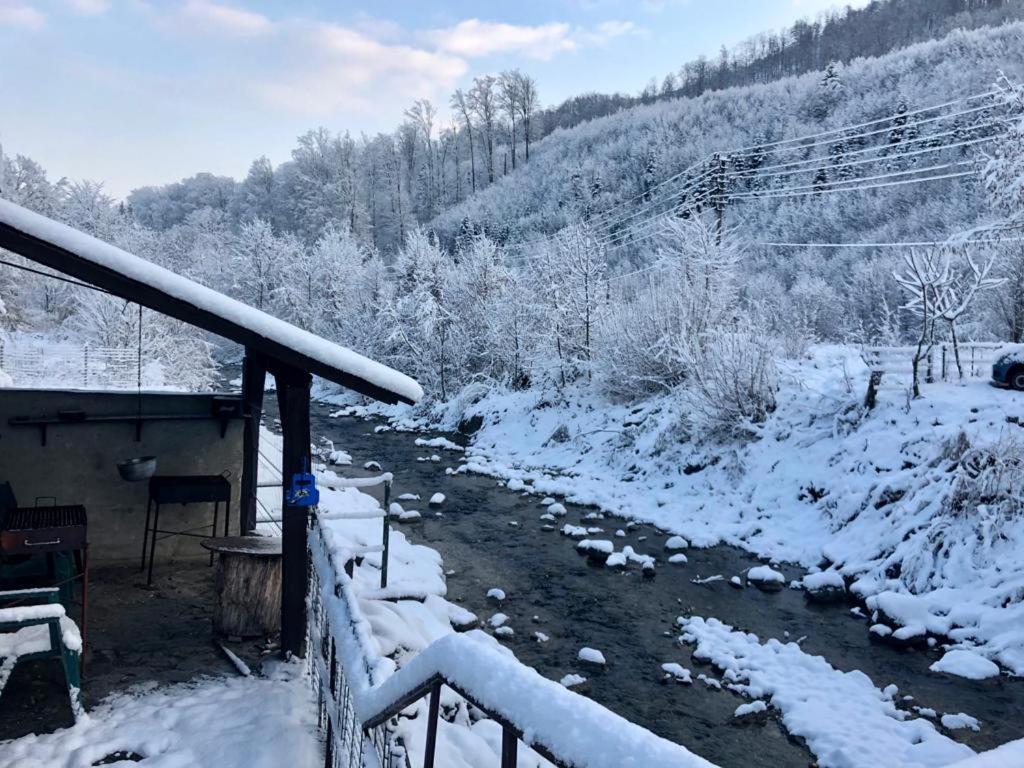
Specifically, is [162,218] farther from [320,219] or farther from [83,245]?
[83,245]

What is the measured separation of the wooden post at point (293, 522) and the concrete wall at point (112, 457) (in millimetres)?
2818

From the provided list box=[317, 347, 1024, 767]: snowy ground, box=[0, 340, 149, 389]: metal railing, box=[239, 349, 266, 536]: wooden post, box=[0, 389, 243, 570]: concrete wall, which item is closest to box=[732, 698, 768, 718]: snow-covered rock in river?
box=[317, 347, 1024, 767]: snowy ground

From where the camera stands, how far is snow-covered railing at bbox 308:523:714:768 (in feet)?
4.13

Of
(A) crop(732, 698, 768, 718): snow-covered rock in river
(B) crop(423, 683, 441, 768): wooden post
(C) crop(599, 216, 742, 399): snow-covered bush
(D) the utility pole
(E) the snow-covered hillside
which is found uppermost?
(E) the snow-covered hillside

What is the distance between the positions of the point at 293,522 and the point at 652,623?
19.5 ft

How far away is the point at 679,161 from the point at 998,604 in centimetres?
4794

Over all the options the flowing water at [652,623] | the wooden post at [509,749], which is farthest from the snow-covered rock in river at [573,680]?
the wooden post at [509,749]

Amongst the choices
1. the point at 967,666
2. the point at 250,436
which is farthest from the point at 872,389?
the point at 250,436

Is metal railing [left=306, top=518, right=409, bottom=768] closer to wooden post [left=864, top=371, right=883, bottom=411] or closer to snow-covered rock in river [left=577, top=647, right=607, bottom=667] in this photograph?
snow-covered rock in river [left=577, top=647, right=607, bottom=667]

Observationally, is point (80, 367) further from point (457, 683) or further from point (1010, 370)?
point (1010, 370)

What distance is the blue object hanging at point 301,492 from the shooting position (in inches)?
198

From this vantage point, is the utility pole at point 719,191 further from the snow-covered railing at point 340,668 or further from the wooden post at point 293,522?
the snow-covered railing at point 340,668

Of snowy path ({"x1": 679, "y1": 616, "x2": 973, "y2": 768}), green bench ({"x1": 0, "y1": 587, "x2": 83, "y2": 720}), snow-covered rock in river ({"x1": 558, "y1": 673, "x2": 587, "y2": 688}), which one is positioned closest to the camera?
green bench ({"x1": 0, "y1": 587, "x2": 83, "y2": 720})

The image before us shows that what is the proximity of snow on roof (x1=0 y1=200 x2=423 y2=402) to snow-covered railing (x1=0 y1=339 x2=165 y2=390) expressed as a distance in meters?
16.5
